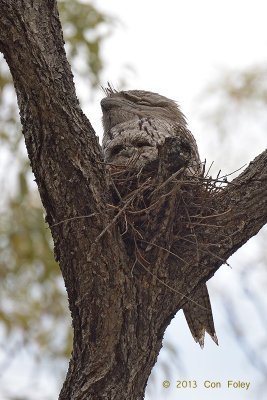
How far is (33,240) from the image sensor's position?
6.18m

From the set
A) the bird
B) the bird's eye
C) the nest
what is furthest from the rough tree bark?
the bird's eye

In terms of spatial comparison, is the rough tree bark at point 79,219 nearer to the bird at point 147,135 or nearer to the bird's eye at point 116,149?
the bird at point 147,135

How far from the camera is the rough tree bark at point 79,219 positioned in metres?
2.86

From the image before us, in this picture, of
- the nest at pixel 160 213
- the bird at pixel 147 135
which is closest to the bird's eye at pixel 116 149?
the bird at pixel 147 135

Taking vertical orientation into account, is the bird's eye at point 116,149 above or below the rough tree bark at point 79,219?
above

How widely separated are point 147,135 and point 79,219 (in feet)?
3.31

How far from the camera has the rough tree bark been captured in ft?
9.37

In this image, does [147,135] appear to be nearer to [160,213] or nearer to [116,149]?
[116,149]

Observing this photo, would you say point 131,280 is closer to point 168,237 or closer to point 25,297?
point 168,237

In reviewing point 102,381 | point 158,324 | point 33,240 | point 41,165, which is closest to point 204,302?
point 158,324

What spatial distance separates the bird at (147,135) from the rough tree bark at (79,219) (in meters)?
0.50

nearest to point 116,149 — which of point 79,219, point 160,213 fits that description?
point 160,213

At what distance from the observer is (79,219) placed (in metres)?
2.89

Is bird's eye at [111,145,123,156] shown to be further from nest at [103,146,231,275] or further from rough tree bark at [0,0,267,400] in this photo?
rough tree bark at [0,0,267,400]
